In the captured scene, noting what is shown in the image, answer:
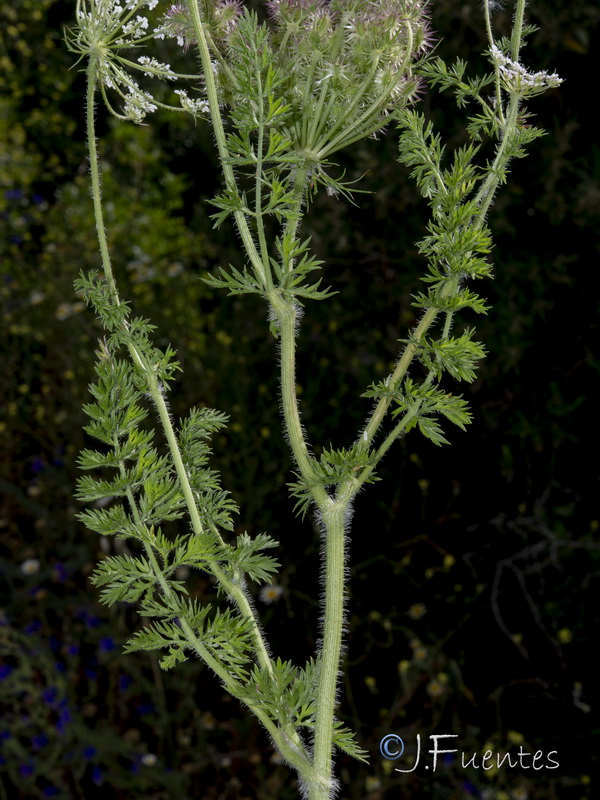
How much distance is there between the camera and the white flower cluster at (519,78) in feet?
2.64

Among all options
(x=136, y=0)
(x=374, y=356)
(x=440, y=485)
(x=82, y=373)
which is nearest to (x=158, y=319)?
(x=82, y=373)

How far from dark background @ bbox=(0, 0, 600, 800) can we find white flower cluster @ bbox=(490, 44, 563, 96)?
1.31m

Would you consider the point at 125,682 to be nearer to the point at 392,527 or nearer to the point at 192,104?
the point at 392,527

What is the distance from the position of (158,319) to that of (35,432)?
21.6 inches

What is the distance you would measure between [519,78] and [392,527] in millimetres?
1771

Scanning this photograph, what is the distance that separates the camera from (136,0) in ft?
2.72

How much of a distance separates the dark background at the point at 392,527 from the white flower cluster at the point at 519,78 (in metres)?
1.31

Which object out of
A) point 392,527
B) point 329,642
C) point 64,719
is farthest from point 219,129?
point 64,719

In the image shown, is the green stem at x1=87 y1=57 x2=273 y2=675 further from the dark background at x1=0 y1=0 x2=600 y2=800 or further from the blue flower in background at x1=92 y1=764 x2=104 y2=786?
the blue flower in background at x1=92 y1=764 x2=104 y2=786

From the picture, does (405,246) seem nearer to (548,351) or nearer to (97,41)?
(548,351)

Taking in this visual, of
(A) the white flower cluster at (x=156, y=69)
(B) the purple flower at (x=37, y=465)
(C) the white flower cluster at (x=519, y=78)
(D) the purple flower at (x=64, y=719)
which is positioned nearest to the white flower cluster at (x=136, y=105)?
(A) the white flower cluster at (x=156, y=69)

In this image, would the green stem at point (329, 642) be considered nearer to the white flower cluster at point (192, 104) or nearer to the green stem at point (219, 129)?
the green stem at point (219, 129)

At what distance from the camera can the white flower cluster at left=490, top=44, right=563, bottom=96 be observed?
0.80 metres

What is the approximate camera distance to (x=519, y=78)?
0.82m
